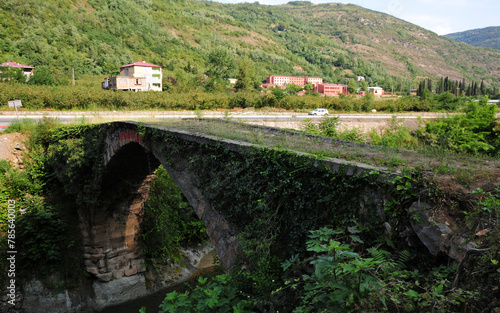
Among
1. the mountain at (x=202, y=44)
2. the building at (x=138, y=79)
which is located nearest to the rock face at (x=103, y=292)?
Answer: the building at (x=138, y=79)

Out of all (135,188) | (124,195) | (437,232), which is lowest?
(124,195)

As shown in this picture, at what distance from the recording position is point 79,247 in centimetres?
1127

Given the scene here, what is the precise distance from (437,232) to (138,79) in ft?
177

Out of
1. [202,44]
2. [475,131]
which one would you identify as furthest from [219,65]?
[202,44]

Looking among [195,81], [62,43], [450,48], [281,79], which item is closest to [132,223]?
[195,81]

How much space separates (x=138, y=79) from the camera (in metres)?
51.5

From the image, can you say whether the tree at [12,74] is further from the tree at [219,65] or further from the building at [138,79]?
the tree at [219,65]

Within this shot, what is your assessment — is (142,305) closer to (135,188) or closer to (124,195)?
(124,195)

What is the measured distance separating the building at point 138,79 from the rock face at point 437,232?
4974 centimetres

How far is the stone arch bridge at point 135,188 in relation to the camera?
4.83m

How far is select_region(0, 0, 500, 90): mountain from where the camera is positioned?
55.2 m

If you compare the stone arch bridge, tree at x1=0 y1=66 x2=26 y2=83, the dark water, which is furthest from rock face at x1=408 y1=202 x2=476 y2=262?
tree at x1=0 y1=66 x2=26 y2=83

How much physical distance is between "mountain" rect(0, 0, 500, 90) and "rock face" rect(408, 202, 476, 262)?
176 ft

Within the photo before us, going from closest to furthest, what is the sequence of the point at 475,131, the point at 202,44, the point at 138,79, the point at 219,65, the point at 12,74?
the point at 475,131 → the point at 12,74 → the point at 219,65 → the point at 138,79 → the point at 202,44
